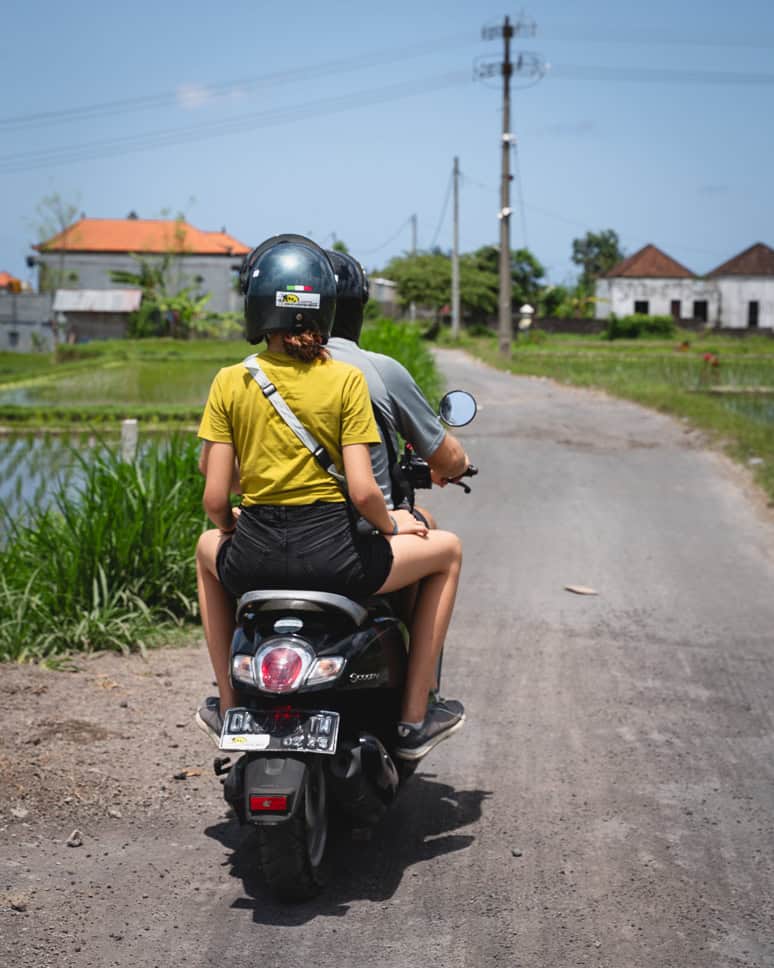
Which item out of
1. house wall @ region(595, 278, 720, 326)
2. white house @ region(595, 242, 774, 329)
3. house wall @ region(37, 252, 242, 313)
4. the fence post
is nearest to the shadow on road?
the fence post

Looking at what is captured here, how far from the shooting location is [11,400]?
27125mm

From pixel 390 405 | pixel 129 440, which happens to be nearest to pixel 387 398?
pixel 390 405

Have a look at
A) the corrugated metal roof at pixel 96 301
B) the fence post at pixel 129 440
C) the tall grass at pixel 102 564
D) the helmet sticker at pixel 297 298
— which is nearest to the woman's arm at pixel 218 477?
the helmet sticker at pixel 297 298

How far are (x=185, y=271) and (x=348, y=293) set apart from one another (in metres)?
84.9

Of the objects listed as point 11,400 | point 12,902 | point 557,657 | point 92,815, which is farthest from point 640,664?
point 11,400

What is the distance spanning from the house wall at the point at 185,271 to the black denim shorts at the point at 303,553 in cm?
8091

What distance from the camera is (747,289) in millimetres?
78812

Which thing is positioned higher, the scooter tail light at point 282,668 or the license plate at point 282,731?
the scooter tail light at point 282,668

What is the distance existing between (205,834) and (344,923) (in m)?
0.84

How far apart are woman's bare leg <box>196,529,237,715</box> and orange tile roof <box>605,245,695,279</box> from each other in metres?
80.5

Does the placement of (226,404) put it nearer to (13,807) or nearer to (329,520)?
(329,520)

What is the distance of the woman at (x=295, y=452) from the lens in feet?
12.0

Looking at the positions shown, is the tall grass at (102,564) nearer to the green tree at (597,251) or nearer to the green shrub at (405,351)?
the green shrub at (405,351)

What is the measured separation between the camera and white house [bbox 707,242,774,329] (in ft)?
257
